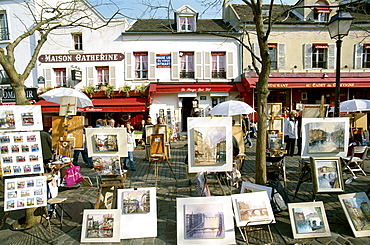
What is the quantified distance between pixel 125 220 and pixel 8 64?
3.46 metres

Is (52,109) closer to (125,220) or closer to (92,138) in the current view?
(92,138)

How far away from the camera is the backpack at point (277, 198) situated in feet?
13.5

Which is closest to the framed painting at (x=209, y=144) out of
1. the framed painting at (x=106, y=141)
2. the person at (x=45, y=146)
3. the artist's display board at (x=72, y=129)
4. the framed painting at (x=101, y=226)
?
the framed painting at (x=106, y=141)

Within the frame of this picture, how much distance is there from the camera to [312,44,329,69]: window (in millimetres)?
15336

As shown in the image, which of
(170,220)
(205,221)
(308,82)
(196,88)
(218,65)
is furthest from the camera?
(218,65)

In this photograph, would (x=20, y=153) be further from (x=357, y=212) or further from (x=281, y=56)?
(x=281, y=56)

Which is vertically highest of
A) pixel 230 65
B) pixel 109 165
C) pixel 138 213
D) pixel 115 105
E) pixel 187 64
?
pixel 187 64

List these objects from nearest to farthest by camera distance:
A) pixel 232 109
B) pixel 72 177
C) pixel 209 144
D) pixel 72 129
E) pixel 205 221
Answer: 1. pixel 205 221
2. pixel 209 144
3. pixel 72 177
4. pixel 72 129
5. pixel 232 109

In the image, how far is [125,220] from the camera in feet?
11.8

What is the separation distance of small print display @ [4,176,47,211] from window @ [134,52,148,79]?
12.0m

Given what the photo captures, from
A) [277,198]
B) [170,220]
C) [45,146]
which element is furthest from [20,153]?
[277,198]

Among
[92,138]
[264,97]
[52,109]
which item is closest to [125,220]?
[92,138]

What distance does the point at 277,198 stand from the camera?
4203 millimetres

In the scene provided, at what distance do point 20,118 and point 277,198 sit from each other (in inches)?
182
